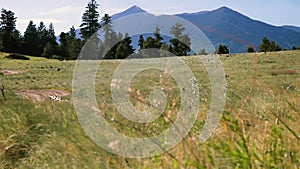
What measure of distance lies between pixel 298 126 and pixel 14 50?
61985 millimetres

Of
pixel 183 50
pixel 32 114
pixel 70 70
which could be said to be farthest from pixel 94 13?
pixel 32 114

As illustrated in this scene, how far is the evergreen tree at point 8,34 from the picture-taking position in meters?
61.1

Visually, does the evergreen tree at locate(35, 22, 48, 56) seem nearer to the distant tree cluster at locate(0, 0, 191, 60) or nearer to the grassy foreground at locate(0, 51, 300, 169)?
the distant tree cluster at locate(0, 0, 191, 60)

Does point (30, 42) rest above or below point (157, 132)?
above

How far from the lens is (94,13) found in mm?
64750

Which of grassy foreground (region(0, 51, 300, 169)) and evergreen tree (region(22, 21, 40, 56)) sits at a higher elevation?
evergreen tree (region(22, 21, 40, 56))

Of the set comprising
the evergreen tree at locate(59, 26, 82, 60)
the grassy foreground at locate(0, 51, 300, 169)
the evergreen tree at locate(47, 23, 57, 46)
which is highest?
the evergreen tree at locate(47, 23, 57, 46)

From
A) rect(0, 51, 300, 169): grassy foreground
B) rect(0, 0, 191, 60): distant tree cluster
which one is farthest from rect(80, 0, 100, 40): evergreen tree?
rect(0, 51, 300, 169): grassy foreground

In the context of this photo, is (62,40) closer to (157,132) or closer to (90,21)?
(90,21)

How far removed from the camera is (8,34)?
62.8 metres

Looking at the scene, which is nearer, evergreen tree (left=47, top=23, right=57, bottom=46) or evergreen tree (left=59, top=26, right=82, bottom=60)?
evergreen tree (left=59, top=26, right=82, bottom=60)

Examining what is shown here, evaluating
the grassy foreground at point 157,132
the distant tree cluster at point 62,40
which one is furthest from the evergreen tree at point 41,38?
the grassy foreground at point 157,132

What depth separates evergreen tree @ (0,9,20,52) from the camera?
201 ft

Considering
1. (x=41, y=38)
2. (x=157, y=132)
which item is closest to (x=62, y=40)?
(x=41, y=38)
